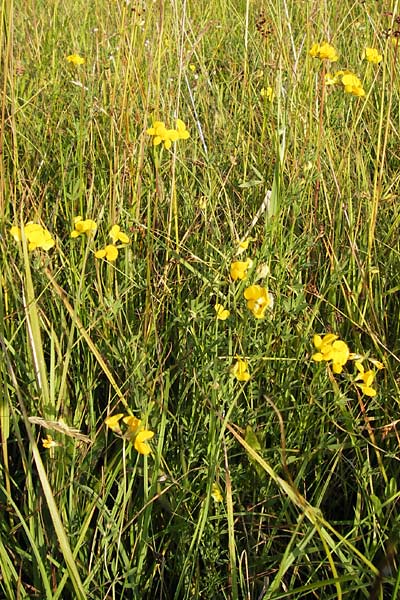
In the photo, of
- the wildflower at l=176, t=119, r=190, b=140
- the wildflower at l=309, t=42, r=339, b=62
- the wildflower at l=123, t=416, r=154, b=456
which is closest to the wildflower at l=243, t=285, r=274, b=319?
the wildflower at l=123, t=416, r=154, b=456

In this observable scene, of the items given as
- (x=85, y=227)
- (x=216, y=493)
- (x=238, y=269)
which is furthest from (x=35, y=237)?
(x=216, y=493)

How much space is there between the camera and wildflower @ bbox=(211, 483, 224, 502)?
1.03m

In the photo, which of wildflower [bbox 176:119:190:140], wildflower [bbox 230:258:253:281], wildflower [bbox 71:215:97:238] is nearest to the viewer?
wildflower [bbox 230:258:253:281]

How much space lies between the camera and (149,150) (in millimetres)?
1682

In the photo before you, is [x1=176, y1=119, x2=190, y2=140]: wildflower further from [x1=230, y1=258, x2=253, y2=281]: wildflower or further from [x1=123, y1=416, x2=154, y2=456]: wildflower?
[x1=123, y1=416, x2=154, y2=456]: wildflower

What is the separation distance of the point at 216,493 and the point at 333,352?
275 millimetres

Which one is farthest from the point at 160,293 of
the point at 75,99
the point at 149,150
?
the point at 75,99

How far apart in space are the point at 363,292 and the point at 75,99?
112 cm

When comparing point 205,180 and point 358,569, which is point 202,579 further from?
point 205,180

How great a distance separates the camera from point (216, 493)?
1.04 metres

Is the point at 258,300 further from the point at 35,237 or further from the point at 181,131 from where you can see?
the point at 181,131

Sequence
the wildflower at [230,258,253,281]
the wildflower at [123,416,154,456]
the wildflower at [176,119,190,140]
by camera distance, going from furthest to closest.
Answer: the wildflower at [176,119,190,140]
the wildflower at [230,258,253,281]
the wildflower at [123,416,154,456]

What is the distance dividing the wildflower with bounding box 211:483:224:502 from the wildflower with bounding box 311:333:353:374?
243 mm

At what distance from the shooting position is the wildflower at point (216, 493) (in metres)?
1.03
